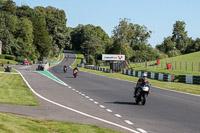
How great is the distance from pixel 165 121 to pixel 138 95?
17.5 ft

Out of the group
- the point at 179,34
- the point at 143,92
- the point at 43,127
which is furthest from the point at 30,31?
the point at 43,127

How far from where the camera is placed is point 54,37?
486ft

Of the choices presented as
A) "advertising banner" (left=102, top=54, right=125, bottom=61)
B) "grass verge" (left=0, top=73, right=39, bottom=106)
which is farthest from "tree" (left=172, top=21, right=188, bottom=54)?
"grass verge" (left=0, top=73, right=39, bottom=106)

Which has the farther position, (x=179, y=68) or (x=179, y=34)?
(x=179, y=34)

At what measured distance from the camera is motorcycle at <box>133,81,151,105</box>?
16.1m

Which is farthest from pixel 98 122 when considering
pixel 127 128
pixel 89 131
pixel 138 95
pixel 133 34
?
pixel 133 34

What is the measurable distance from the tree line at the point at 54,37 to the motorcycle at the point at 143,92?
8266 cm

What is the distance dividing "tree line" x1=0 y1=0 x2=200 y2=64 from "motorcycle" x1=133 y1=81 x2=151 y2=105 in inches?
3254

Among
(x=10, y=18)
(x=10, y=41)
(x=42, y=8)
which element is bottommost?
(x=10, y=41)

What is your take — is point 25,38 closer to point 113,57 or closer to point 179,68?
point 113,57

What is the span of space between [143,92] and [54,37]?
134436 millimetres

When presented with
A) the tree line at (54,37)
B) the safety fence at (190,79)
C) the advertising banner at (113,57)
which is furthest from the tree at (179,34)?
the safety fence at (190,79)

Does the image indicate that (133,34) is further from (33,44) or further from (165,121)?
(165,121)

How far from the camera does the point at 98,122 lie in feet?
35.8
